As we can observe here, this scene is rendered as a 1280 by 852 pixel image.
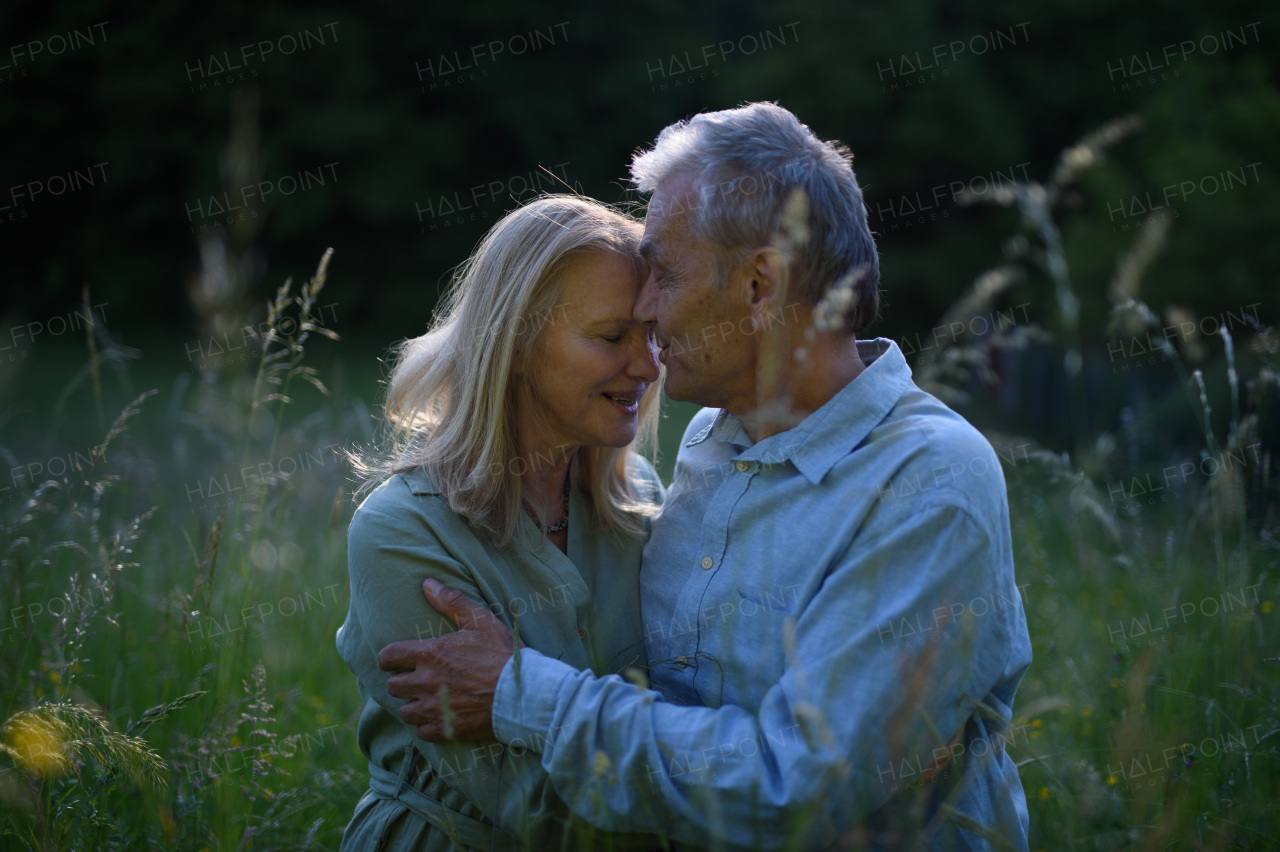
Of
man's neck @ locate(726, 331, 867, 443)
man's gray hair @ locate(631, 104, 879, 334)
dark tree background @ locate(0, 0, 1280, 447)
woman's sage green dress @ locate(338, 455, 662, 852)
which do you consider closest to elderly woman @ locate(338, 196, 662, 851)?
woman's sage green dress @ locate(338, 455, 662, 852)

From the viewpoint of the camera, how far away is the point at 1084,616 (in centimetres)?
383

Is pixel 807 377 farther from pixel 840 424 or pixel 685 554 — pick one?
pixel 685 554

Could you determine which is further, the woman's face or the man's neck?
the woman's face

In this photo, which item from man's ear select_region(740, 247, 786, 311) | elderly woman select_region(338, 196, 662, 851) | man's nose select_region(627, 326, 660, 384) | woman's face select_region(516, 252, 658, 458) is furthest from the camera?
man's nose select_region(627, 326, 660, 384)

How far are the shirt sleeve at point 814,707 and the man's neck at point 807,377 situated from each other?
0.47 meters

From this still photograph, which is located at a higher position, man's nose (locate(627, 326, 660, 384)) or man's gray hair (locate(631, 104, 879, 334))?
man's gray hair (locate(631, 104, 879, 334))

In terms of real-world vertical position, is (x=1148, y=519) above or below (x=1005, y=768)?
below

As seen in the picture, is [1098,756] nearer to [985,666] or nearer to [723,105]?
[985,666]

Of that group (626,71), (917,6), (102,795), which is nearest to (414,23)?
(626,71)

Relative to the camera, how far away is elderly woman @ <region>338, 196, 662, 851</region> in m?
2.08

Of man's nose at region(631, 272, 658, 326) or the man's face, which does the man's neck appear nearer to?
the man's face

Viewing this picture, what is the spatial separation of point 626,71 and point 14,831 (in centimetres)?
→ 2069

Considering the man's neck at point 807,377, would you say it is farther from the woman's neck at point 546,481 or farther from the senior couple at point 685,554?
the woman's neck at point 546,481

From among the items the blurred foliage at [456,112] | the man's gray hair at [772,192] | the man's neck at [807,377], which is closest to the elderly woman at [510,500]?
the man's gray hair at [772,192]
